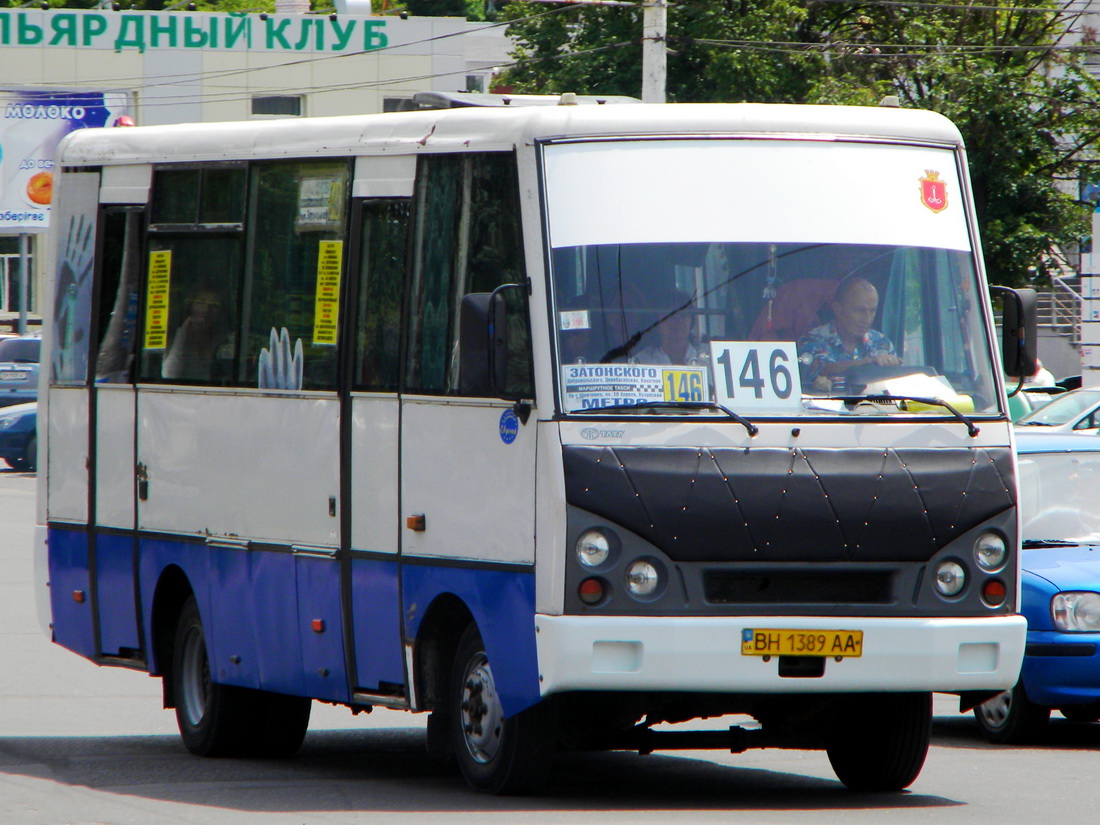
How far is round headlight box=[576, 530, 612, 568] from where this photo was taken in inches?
287

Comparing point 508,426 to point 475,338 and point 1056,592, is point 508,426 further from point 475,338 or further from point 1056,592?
point 1056,592

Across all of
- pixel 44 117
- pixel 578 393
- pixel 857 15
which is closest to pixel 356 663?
pixel 578 393

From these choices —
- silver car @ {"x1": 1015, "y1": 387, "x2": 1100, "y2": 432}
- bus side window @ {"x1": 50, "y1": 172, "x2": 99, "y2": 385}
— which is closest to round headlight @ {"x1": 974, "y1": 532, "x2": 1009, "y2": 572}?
bus side window @ {"x1": 50, "y1": 172, "x2": 99, "y2": 385}

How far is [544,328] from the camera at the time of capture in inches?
294

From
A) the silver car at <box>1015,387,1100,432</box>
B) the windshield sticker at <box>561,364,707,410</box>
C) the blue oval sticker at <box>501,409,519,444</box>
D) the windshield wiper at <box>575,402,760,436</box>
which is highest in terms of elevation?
the windshield sticker at <box>561,364,707,410</box>

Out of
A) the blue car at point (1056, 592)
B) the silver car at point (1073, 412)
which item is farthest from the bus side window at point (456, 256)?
the silver car at point (1073, 412)

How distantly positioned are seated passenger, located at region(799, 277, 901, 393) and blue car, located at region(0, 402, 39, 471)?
26.5 m

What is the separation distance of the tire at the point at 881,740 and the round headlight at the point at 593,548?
1537mm

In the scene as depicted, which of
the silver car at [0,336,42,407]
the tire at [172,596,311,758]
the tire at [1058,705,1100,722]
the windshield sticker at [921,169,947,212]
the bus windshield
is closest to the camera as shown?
the bus windshield

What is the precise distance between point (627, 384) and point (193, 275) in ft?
10.0

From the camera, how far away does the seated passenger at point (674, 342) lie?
7.49 metres

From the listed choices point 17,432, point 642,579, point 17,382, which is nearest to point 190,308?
→ point 642,579

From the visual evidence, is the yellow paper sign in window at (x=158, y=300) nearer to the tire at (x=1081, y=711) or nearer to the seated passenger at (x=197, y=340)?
the seated passenger at (x=197, y=340)

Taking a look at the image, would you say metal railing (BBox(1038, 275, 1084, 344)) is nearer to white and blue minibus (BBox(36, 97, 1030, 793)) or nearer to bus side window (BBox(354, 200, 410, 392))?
white and blue minibus (BBox(36, 97, 1030, 793))
